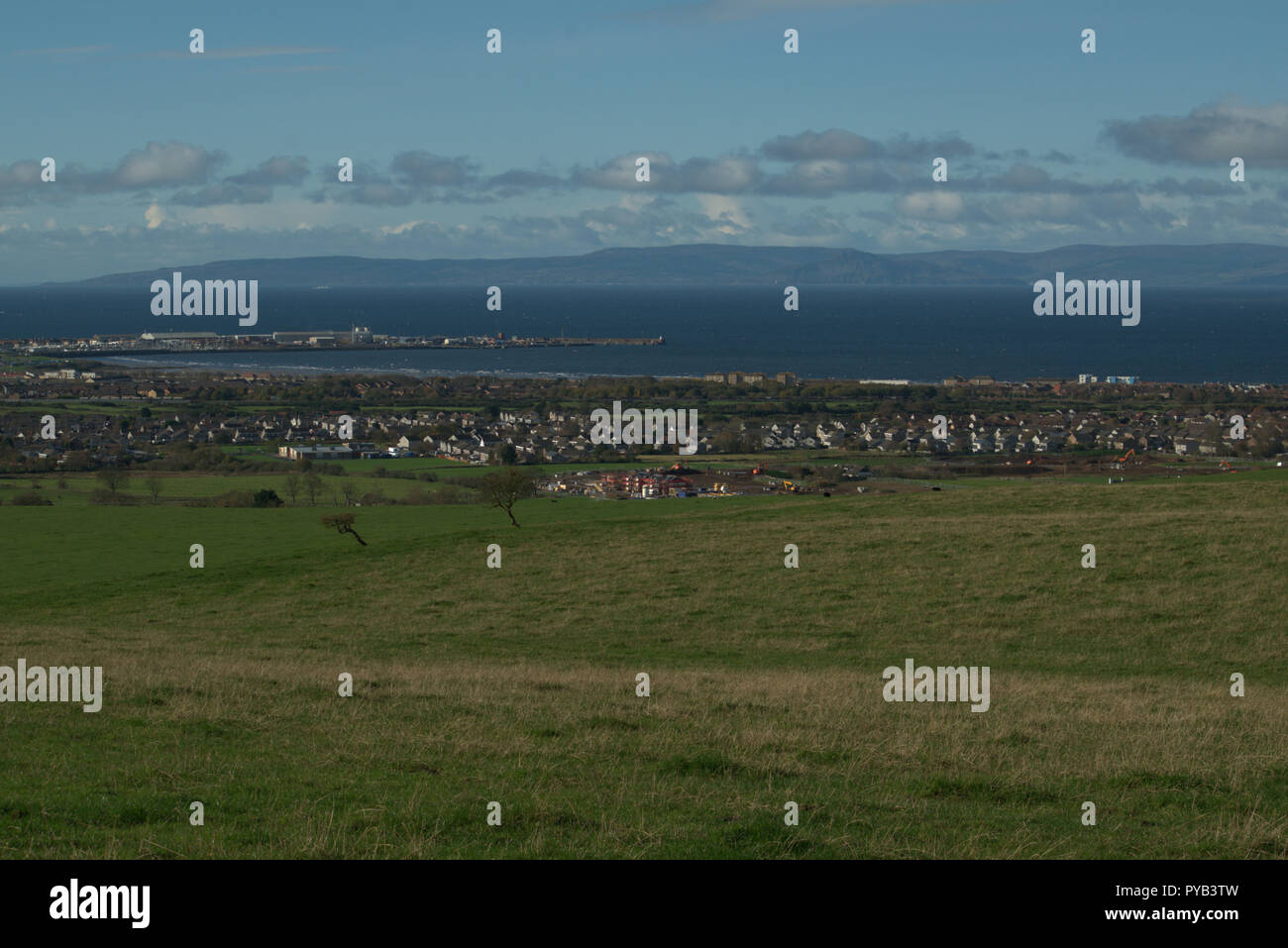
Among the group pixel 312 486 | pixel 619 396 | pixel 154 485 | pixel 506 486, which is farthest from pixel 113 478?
pixel 619 396

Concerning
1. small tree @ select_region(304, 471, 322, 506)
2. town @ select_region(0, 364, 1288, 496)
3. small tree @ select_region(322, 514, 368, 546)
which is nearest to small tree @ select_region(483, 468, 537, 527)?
small tree @ select_region(322, 514, 368, 546)

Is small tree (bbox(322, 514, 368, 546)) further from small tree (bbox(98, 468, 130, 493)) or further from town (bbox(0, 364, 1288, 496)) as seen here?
small tree (bbox(98, 468, 130, 493))

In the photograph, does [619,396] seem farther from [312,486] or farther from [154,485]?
[154,485]

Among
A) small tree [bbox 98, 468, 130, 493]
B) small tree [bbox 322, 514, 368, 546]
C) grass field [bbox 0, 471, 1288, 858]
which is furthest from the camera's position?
small tree [bbox 98, 468, 130, 493]

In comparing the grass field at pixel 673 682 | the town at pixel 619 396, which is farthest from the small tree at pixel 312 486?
the town at pixel 619 396
